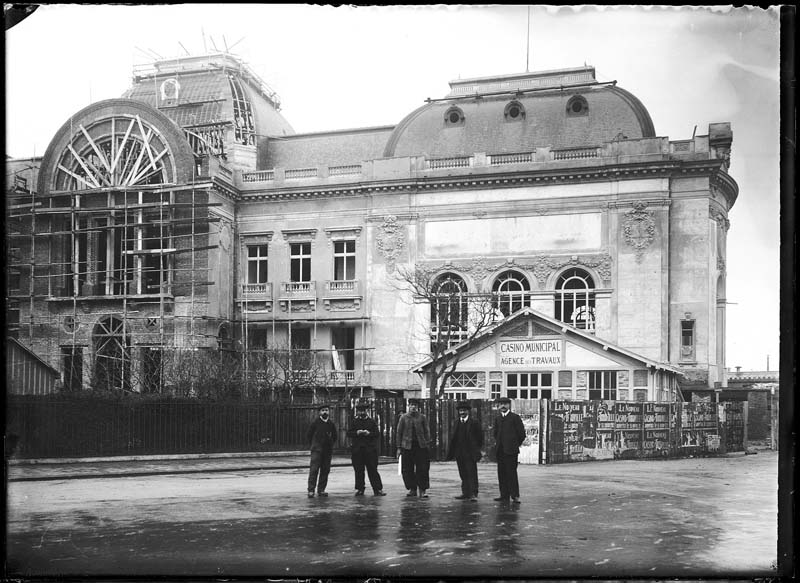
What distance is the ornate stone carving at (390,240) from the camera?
Answer: 22188mm

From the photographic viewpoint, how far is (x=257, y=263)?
2080cm

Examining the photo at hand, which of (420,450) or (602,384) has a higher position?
(602,384)

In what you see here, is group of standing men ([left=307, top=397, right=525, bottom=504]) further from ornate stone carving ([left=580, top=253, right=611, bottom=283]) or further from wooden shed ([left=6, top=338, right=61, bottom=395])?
ornate stone carving ([left=580, top=253, right=611, bottom=283])

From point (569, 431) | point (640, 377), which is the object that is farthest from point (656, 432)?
point (569, 431)

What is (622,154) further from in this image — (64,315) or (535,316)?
(64,315)

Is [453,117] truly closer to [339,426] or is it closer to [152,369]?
[339,426]

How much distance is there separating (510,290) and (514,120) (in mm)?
5108

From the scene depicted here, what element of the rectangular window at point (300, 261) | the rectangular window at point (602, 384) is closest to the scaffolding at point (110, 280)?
Answer: the rectangular window at point (300, 261)

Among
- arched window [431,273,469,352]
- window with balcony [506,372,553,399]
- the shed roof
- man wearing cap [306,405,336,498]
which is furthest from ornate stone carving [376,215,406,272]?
man wearing cap [306,405,336,498]

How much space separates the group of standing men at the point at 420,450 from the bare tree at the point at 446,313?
3.12 meters

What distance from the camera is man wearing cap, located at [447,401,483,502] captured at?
13641mm

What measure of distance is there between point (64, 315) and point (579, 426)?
1204cm

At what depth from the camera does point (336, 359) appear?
2150 centimetres

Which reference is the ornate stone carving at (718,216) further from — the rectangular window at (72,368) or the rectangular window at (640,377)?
the rectangular window at (72,368)
